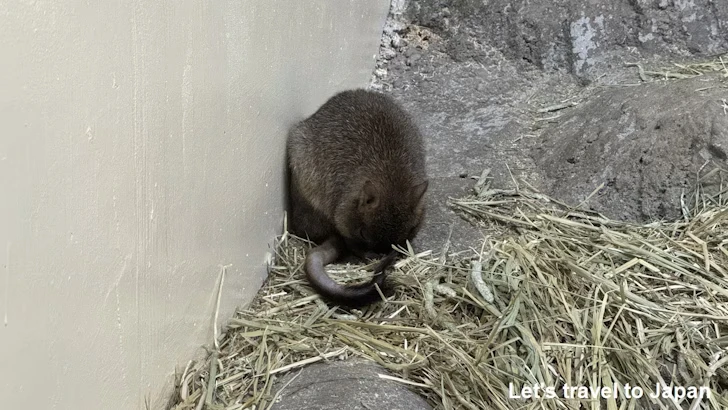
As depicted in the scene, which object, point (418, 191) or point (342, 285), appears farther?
point (418, 191)

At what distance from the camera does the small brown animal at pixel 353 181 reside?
10.3 feet

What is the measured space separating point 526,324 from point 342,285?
792mm

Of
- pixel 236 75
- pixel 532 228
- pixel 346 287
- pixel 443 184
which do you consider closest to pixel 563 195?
pixel 532 228

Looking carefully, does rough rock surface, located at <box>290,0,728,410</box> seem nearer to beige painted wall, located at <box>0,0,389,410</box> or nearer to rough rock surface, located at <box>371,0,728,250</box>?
rough rock surface, located at <box>371,0,728,250</box>

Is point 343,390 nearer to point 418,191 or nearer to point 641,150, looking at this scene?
point 418,191

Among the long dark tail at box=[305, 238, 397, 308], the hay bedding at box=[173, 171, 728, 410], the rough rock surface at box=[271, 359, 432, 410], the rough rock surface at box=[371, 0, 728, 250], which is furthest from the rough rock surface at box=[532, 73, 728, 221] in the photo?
the rough rock surface at box=[271, 359, 432, 410]

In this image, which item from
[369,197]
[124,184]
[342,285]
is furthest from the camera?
[369,197]

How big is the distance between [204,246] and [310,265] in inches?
28.5

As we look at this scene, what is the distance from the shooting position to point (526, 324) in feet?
8.10

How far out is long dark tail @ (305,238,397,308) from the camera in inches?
109

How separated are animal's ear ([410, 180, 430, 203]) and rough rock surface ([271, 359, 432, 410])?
101 centimetres

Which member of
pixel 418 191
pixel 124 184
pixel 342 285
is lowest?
pixel 342 285

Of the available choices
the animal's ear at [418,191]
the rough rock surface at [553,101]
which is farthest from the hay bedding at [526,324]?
the animal's ear at [418,191]

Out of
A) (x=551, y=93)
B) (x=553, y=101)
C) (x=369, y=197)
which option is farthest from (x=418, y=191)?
(x=551, y=93)
